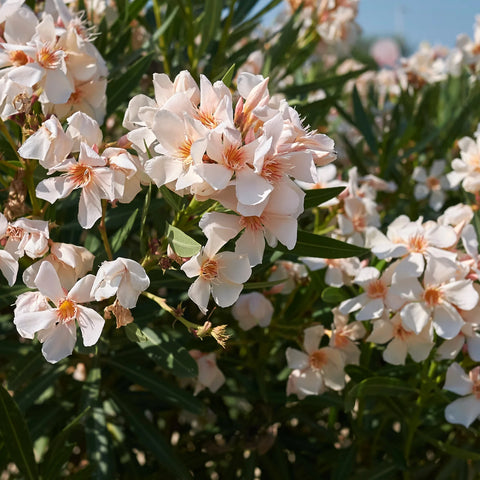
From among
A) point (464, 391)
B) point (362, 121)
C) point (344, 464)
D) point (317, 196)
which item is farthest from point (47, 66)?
point (362, 121)

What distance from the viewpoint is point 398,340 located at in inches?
51.6

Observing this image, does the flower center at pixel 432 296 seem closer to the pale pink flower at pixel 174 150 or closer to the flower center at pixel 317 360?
the flower center at pixel 317 360

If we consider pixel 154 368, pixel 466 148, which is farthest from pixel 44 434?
pixel 466 148

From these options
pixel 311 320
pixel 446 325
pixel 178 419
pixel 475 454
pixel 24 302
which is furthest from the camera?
pixel 178 419

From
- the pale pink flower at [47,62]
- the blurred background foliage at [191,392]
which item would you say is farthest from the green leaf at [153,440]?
the pale pink flower at [47,62]

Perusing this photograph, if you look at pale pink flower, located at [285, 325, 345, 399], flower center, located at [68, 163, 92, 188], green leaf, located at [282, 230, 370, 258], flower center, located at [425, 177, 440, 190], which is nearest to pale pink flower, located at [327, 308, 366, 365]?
pale pink flower, located at [285, 325, 345, 399]

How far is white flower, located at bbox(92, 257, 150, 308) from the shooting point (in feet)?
3.00

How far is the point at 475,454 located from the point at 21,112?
1179 mm

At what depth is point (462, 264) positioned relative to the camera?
4.12 ft

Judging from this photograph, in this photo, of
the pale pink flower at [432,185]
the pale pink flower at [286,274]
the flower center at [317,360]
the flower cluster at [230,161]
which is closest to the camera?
the flower cluster at [230,161]

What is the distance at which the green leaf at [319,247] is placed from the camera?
1.14m

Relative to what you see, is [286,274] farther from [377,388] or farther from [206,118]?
[206,118]

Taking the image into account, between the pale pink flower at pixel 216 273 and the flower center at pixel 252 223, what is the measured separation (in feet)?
0.15

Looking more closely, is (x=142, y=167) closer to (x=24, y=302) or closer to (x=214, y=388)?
(x=24, y=302)
